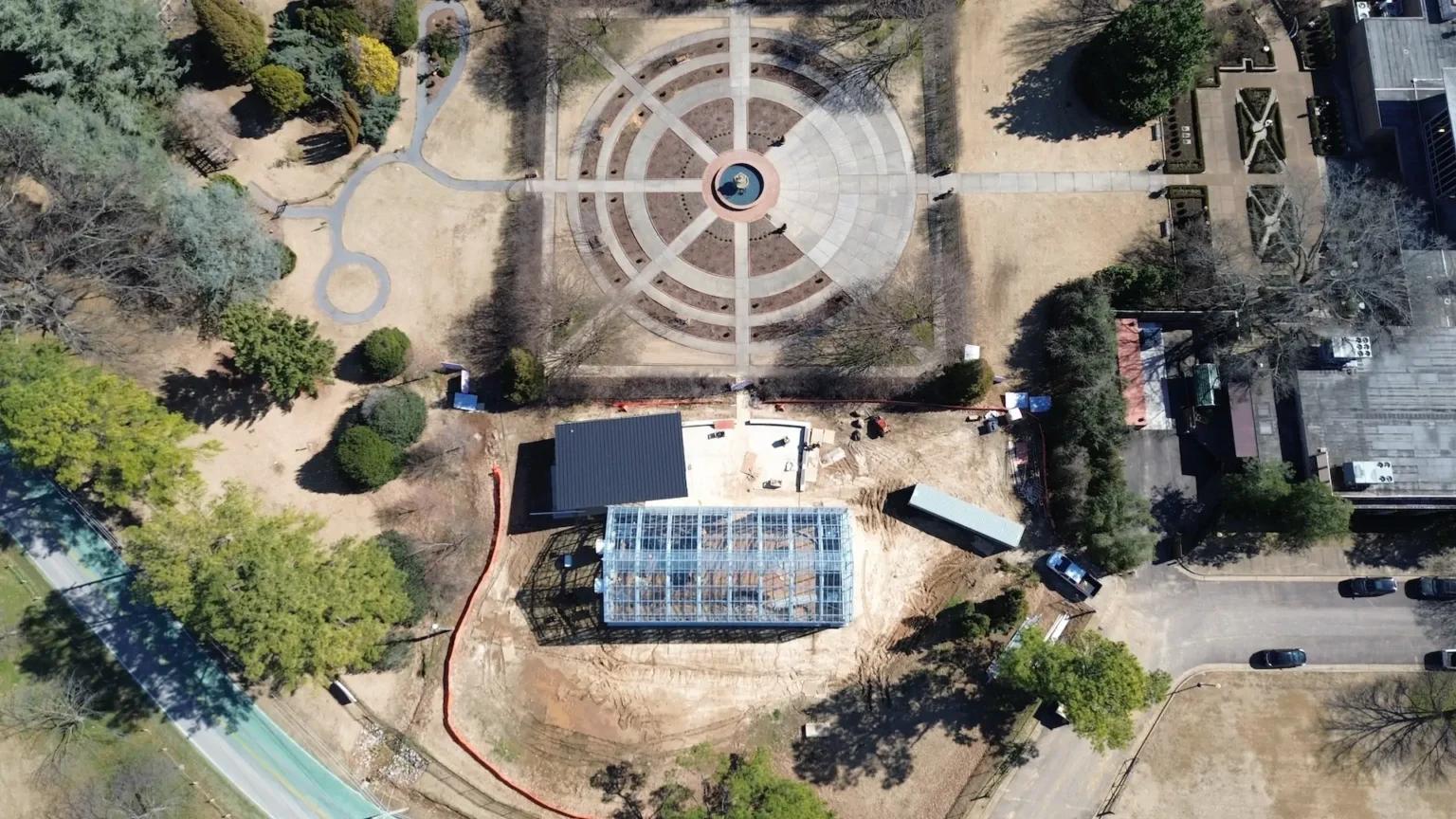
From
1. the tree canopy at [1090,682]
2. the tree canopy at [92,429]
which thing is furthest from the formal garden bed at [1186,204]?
the tree canopy at [92,429]

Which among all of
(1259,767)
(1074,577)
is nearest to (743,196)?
(1074,577)

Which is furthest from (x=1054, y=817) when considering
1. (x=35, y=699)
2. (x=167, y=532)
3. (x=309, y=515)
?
(x=35, y=699)

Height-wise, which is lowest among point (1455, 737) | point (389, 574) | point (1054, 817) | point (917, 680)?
point (1054, 817)

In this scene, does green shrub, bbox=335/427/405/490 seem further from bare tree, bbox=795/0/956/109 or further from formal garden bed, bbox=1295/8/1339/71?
formal garden bed, bbox=1295/8/1339/71

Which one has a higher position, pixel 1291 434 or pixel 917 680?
pixel 1291 434

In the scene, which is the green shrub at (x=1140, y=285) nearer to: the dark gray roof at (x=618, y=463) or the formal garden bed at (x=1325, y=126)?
the formal garden bed at (x=1325, y=126)

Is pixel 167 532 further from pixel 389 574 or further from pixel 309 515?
pixel 389 574
